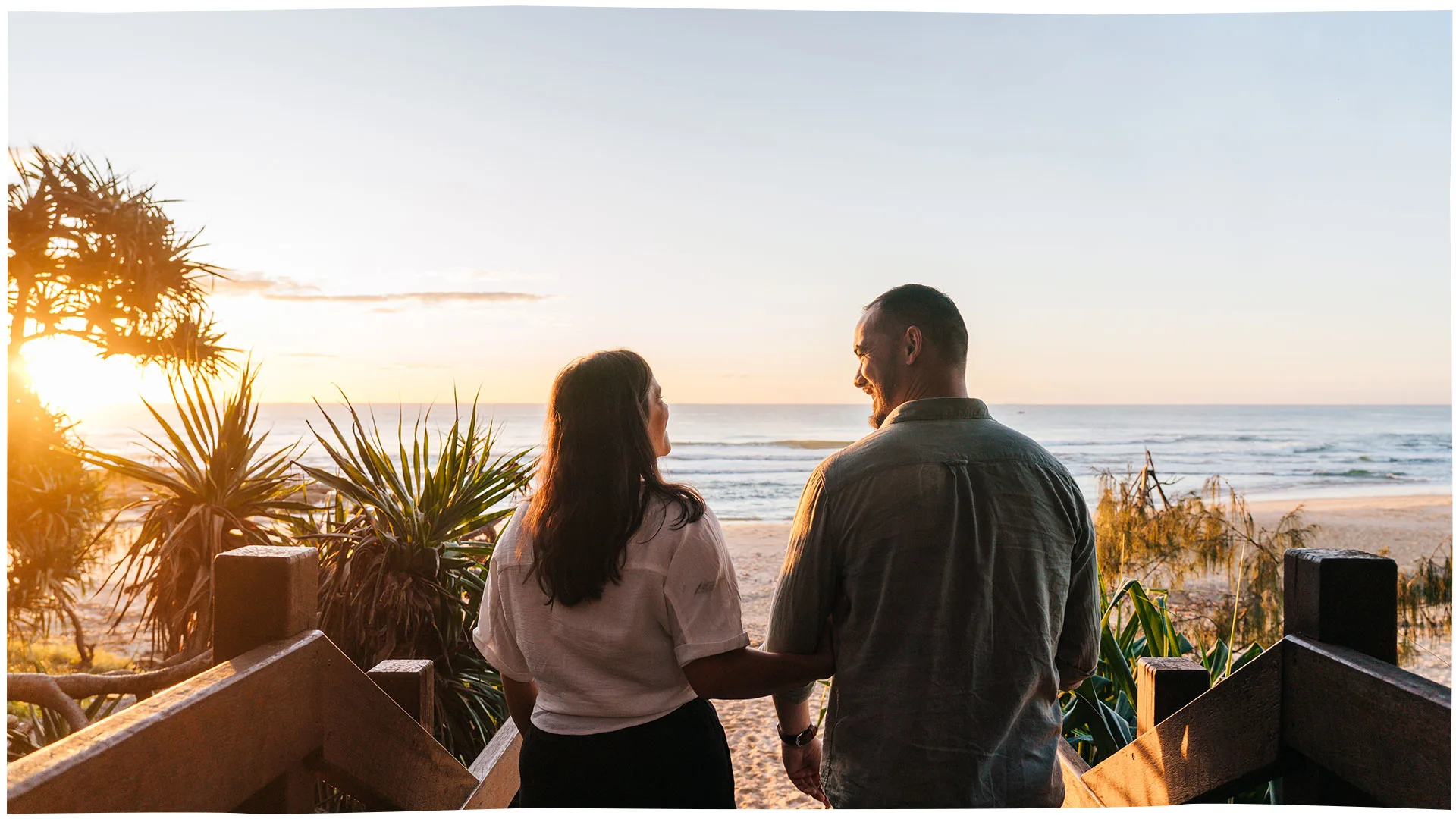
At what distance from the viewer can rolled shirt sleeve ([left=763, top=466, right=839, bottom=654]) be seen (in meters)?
1.39

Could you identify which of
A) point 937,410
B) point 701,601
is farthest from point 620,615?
point 937,410

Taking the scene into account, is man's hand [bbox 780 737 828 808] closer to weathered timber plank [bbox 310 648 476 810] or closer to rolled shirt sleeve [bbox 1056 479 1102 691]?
rolled shirt sleeve [bbox 1056 479 1102 691]

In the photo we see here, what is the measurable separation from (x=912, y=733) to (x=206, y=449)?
3.13 metres

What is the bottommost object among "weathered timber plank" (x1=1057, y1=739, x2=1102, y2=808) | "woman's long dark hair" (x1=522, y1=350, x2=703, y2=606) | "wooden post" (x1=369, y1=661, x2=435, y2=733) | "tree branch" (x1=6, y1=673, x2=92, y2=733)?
"weathered timber plank" (x1=1057, y1=739, x2=1102, y2=808)

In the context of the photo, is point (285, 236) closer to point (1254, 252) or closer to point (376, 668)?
point (376, 668)

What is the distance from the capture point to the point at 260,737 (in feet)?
4.17

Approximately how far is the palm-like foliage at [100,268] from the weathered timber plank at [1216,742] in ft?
14.2

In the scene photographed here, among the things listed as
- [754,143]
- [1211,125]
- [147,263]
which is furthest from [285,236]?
[1211,125]

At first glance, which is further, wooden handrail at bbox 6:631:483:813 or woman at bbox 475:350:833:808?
woman at bbox 475:350:833:808

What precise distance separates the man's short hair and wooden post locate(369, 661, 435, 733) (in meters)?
1.38

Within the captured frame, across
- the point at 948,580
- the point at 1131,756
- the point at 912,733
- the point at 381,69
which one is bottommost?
the point at 1131,756

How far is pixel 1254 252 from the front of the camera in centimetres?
1794

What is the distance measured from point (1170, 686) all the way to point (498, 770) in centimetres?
155

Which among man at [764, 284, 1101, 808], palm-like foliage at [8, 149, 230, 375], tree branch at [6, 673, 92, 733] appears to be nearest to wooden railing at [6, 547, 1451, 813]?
man at [764, 284, 1101, 808]
